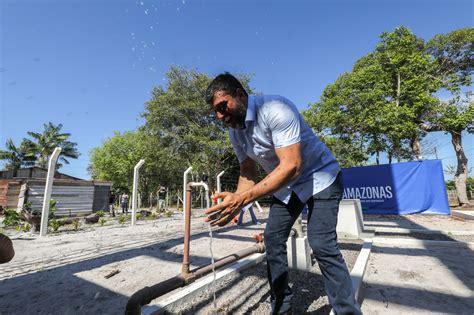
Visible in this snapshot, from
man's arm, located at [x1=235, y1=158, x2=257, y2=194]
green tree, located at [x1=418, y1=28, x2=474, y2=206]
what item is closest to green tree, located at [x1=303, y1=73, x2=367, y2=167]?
green tree, located at [x1=418, y1=28, x2=474, y2=206]

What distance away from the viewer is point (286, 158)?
4.07 ft

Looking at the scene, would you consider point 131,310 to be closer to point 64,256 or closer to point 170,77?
point 64,256

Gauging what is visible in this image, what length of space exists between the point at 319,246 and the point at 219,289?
1.38 meters

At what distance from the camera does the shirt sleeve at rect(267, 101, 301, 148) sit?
50.6 inches

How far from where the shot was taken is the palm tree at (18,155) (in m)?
30.4

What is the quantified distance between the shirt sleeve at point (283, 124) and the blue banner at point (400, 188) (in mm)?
8160

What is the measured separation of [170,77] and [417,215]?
18.6 m

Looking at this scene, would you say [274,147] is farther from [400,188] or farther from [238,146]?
[400,188]

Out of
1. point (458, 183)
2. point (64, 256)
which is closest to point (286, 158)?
point (64, 256)

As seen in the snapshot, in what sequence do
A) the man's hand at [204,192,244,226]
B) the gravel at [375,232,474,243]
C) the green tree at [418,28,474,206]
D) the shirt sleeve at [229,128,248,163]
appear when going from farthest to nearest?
the green tree at [418,28,474,206], the gravel at [375,232,474,243], the shirt sleeve at [229,128,248,163], the man's hand at [204,192,244,226]

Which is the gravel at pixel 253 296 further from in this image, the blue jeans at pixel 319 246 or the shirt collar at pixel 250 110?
the shirt collar at pixel 250 110

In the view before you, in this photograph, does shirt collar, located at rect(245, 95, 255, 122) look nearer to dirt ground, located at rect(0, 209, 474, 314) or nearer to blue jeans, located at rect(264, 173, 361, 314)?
blue jeans, located at rect(264, 173, 361, 314)

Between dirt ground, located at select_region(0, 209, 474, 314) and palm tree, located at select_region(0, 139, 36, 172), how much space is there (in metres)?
35.7

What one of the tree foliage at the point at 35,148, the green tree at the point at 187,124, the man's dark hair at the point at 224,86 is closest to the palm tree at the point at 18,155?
the tree foliage at the point at 35,148
